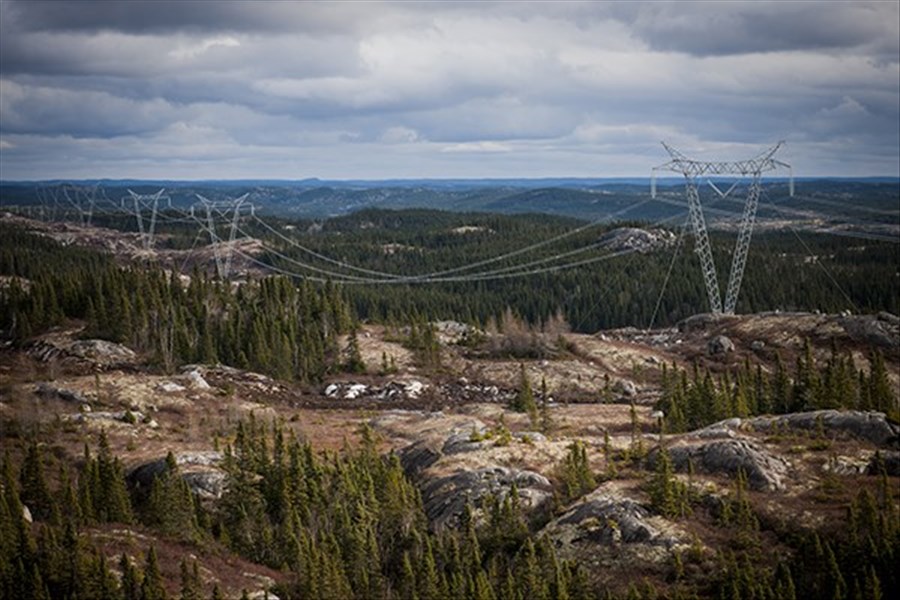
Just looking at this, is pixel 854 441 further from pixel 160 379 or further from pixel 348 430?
pixel 160 379

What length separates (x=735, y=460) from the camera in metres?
66.9

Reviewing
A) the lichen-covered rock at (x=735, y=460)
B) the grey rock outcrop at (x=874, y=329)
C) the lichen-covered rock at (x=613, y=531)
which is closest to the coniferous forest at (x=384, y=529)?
the lichen-covered rock at (x=613, y=531)

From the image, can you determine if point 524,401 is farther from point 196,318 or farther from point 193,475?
point 196,318

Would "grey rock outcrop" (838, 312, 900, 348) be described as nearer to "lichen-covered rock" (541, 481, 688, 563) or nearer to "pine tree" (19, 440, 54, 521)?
"lichen-covered rock" (541, 481, 688, 563)

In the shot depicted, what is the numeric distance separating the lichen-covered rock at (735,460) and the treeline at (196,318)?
198ft

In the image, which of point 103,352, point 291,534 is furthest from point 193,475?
point 103,352

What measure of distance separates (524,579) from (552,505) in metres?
10.8

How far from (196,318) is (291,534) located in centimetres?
7273

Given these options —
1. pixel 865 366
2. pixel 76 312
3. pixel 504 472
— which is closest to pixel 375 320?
pixel 76 312

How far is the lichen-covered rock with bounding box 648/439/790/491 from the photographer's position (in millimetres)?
65000

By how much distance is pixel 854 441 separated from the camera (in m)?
71.7

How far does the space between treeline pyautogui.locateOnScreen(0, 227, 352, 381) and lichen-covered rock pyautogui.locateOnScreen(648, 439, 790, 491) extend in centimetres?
6048

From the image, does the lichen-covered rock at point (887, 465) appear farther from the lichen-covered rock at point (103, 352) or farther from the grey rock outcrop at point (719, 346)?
the lichen-covered rock at point (103, 352)

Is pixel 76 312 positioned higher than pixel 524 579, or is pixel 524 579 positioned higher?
pixel 76 312
